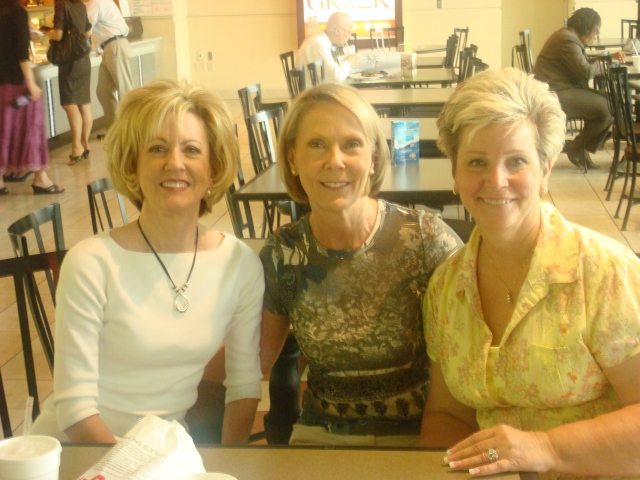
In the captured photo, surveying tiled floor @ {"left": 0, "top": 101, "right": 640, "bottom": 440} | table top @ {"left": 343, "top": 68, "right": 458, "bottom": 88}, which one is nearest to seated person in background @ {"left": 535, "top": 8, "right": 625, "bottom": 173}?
tiled floor @ {"left": 0, "top": 101, "right": 640, "bottom": 440}

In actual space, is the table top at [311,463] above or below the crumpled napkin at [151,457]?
below

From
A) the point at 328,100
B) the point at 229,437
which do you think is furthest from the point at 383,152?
the point at 229,437

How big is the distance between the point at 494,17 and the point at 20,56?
7.78 meters

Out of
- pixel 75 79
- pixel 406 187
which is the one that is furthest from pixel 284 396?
pixel 75 79

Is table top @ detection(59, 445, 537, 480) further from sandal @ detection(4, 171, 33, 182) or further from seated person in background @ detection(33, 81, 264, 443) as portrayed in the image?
sandal @ detection(4, 171, 33, 182)

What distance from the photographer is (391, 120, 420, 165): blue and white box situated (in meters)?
3.47

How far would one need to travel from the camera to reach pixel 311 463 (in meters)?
1.20

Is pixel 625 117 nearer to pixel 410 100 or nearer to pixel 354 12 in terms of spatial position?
pixel 410 100

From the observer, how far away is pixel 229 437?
1693 mm

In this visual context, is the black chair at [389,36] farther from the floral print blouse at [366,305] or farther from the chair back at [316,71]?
the floral print blouse at [366,305]

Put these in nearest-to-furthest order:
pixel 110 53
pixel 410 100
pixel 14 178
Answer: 1. pixel 410 100
2. pixel 14 178
3. pixel 110 53

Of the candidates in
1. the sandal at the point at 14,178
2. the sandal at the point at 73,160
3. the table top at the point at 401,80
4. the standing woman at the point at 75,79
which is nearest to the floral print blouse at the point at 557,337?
the table top at the point at 401,80

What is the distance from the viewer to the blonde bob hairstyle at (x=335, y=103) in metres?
1.70

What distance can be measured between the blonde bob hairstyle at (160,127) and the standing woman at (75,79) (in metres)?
5.87
